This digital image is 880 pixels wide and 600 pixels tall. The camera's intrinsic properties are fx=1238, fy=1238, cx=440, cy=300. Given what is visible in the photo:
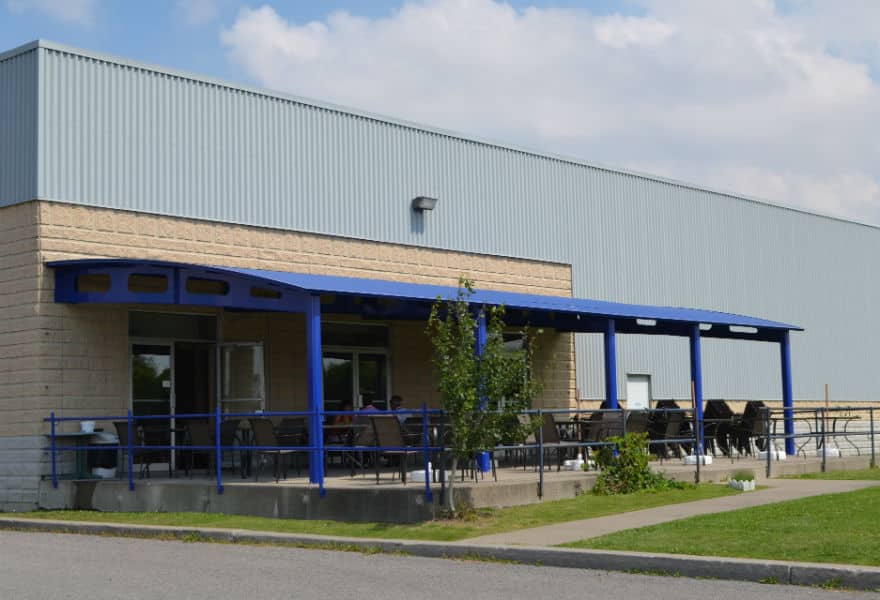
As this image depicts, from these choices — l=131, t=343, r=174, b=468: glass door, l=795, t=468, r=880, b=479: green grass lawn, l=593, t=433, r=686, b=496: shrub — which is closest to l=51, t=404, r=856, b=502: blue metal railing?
l=131, t=343, r=174, b=468: glass door

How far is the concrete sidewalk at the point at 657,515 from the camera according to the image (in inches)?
545

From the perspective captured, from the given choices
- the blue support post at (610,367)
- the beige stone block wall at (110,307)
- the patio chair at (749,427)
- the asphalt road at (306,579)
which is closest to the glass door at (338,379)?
the beige stone block wall at (110,307)

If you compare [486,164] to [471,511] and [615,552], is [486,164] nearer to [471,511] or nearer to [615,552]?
[471,511]

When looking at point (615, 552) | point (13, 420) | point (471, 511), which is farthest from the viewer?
point (13, 420)

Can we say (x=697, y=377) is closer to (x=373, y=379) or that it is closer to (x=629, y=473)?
(x=629, y=473)

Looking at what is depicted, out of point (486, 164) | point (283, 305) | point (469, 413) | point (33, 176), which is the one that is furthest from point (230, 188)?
point (469, 413)

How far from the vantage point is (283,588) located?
11.1 meters

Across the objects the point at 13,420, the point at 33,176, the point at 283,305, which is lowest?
the point at 13,420

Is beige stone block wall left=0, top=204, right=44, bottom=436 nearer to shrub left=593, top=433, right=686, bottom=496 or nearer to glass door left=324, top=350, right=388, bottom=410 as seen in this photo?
Result: glass door left=324, top=350, right=388, bottom=410

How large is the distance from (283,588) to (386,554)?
117 inches

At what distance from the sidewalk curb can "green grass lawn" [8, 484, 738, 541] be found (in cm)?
43

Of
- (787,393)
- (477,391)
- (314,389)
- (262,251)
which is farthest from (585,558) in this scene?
(787,393)

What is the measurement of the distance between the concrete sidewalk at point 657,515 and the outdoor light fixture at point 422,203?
10.2 meters

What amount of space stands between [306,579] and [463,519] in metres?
3.79
